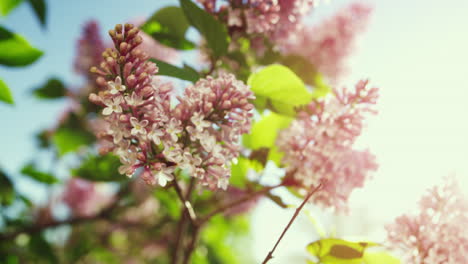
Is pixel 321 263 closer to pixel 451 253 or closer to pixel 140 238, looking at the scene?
pixel 451 253

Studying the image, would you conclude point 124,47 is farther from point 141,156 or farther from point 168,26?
point 168,26

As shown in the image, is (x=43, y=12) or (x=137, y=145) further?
(x=43, y=12)

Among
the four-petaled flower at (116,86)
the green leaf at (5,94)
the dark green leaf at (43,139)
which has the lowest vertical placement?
the four-petaled flower at (116,86)

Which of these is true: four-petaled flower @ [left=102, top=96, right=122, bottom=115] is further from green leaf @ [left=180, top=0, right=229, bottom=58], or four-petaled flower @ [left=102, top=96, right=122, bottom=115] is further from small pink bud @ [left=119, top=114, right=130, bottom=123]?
green leaf @ [left=180, top=0, right=229, bottom=58]

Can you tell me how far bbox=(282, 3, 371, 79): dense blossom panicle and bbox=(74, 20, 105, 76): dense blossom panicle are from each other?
95cm

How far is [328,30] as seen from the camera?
1.26 m

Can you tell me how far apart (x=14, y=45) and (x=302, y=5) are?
2.43ft

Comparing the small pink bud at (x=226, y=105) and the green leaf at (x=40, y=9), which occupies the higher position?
the green leaf at (x=40, y=9)

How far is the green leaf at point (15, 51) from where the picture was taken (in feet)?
3.23

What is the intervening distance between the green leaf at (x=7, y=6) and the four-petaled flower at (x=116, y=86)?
31.9 inches

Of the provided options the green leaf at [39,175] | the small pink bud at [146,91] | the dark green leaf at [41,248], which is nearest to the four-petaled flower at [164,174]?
the small pink bud at [146,91]

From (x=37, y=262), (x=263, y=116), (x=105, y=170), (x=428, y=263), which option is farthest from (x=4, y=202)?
(x=428, y=263)

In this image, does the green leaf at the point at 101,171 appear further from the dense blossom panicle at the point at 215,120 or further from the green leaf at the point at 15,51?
the dense blossom panicle at the point at 215,120

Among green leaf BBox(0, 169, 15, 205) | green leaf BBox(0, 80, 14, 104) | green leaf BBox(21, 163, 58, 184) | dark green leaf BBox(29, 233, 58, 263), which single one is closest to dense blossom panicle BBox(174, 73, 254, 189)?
green leaf BBox(0, 80, 14, 104)
